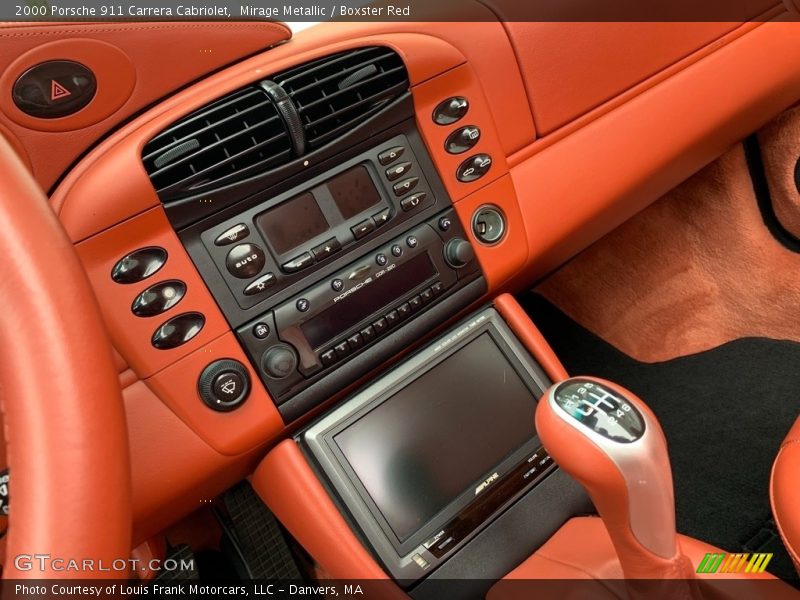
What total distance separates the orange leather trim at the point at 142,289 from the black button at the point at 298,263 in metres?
0.10

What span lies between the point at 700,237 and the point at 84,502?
5.07 feet

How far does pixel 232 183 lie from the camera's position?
2.79 ft

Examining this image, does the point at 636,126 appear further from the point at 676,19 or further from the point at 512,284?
the point at 512,284

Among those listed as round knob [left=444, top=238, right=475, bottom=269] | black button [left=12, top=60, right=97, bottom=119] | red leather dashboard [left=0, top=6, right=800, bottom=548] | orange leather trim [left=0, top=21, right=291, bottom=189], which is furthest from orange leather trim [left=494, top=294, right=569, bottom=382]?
black button [left=12, top=60, right=97, bottom=119]

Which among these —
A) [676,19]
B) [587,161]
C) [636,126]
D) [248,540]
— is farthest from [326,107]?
[248,540]

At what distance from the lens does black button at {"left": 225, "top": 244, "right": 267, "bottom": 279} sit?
88 centimetres

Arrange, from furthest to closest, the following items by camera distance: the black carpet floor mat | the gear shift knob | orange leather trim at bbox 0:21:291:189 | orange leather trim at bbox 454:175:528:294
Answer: the black carpet floor mat
orange leather trim at bbox 454:175:528:294
orange leather trim at bbox 0:21:291:189
the gear shift knob

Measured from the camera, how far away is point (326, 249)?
0.93 metres

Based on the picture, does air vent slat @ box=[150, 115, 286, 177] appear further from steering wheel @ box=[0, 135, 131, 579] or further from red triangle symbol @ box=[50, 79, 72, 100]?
steering wheel @ box=[0, 135, 131, 579]

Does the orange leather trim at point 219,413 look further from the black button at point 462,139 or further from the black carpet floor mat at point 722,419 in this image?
the black carpet floor mat at point 722,419

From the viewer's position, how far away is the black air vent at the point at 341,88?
883 millimetres

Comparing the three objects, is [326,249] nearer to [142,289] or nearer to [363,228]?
[363,228]

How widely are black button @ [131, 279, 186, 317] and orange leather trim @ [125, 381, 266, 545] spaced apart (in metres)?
0.10

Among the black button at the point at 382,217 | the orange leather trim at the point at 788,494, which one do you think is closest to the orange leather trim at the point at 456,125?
the black button at the point at 382,217
